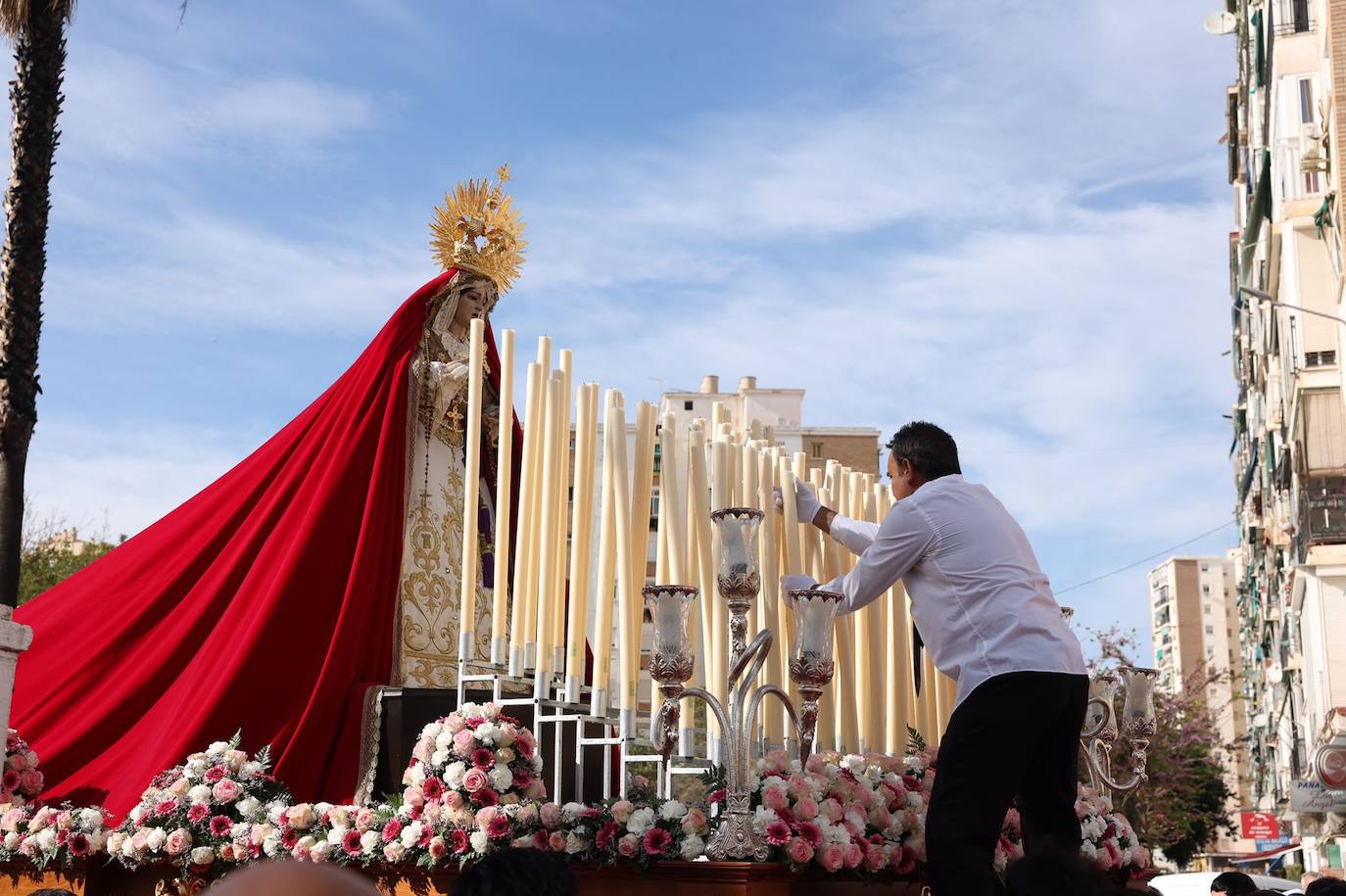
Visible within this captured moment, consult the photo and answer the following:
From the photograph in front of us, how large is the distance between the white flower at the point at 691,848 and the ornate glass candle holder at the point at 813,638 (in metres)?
0.67

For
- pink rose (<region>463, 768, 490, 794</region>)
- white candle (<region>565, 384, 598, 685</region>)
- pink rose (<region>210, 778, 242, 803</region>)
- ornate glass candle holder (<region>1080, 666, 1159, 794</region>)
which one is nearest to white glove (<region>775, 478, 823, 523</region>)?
white candle (<region>565, 384, 598, 685</region>)

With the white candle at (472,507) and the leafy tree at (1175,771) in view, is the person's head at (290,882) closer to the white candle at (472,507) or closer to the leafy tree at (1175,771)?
the white candle at (472,507)

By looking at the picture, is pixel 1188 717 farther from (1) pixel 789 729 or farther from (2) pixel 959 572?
(2) pixel 959 572

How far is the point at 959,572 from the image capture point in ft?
15.5

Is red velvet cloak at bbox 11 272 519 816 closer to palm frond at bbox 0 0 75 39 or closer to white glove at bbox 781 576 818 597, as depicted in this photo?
white glove at bbox 781 576 818 597

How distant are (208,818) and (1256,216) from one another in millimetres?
28346

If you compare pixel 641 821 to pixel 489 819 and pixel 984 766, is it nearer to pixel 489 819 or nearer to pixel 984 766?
pixel 489 819

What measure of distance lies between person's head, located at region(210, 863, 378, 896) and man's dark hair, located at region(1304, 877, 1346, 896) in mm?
3758

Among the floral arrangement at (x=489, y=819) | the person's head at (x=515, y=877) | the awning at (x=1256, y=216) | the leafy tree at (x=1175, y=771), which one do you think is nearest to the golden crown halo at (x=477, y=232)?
the floral arrangement at (x=489, y=819)

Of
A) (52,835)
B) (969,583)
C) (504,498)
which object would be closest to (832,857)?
(969,583)

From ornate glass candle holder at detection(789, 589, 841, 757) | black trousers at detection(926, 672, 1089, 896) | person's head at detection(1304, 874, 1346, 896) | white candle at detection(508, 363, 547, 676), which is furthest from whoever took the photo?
white candle at detection(508, 363, 547, 676)

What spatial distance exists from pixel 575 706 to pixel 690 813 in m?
1.20

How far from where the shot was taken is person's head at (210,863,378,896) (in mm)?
1566

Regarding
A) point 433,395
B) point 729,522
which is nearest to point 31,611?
point 433,395
